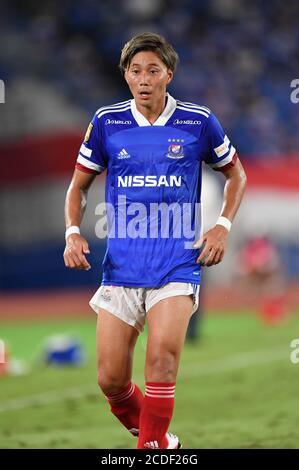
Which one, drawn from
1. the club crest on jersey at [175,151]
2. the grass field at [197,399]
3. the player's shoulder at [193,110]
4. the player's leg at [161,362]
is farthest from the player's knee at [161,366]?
the grass field at [197,399]

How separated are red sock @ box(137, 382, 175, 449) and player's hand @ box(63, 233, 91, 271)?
0.68m

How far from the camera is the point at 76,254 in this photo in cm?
531

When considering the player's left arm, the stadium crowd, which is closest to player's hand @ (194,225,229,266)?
the player's left arm

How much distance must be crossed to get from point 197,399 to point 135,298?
3755 mm

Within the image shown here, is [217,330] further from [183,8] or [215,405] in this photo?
[183,8]

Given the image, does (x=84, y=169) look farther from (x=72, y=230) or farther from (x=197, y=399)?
(x=197, y=399)

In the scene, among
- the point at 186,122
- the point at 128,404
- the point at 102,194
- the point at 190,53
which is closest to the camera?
the point at 186,122

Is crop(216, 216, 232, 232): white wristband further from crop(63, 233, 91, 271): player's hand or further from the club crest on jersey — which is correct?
crop(63, 233, 91, 271): player's hand

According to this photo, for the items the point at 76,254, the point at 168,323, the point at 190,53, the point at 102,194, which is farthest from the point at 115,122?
the point at 190,53

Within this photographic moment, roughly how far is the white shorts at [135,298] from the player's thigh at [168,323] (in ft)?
0.13

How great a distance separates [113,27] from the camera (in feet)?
72.7
